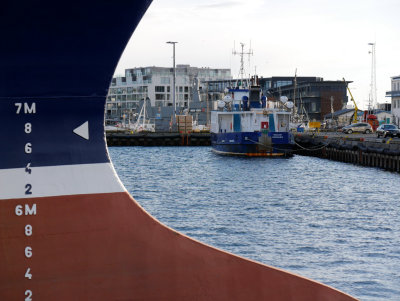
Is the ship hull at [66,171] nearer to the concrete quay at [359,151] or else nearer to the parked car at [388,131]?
the concrete quay at [359,151]

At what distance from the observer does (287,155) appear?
56844 millimetres

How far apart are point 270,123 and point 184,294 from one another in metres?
49.8

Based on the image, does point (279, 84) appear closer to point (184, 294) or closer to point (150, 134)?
point (150, 134)

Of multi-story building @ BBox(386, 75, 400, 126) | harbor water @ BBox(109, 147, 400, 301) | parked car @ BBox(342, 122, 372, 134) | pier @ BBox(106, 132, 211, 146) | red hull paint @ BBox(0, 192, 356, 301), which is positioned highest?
multi-story building @ BBox(386, 75, 400, 126)

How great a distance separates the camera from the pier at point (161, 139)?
84.3 metres

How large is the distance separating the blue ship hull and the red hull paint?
47460 mm

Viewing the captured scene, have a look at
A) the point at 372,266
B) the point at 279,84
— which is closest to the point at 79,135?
the point at 372,266

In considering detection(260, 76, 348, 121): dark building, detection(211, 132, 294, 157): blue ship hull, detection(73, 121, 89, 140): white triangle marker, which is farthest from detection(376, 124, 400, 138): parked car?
detection(260, 76, 348, 121): dark building

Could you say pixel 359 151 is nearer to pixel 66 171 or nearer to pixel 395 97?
pixel 395 97

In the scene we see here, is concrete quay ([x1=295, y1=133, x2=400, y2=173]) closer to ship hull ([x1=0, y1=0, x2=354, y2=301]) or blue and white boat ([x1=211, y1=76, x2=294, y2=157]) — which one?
blue and white boat ([x1=211, y1=76, x2=294, y2=157])

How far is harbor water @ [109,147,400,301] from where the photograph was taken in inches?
649

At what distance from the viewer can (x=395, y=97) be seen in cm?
9550

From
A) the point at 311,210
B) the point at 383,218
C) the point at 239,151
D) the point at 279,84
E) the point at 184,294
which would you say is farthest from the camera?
the point at 279,84

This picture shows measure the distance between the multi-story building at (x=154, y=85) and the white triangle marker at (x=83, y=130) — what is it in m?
145
